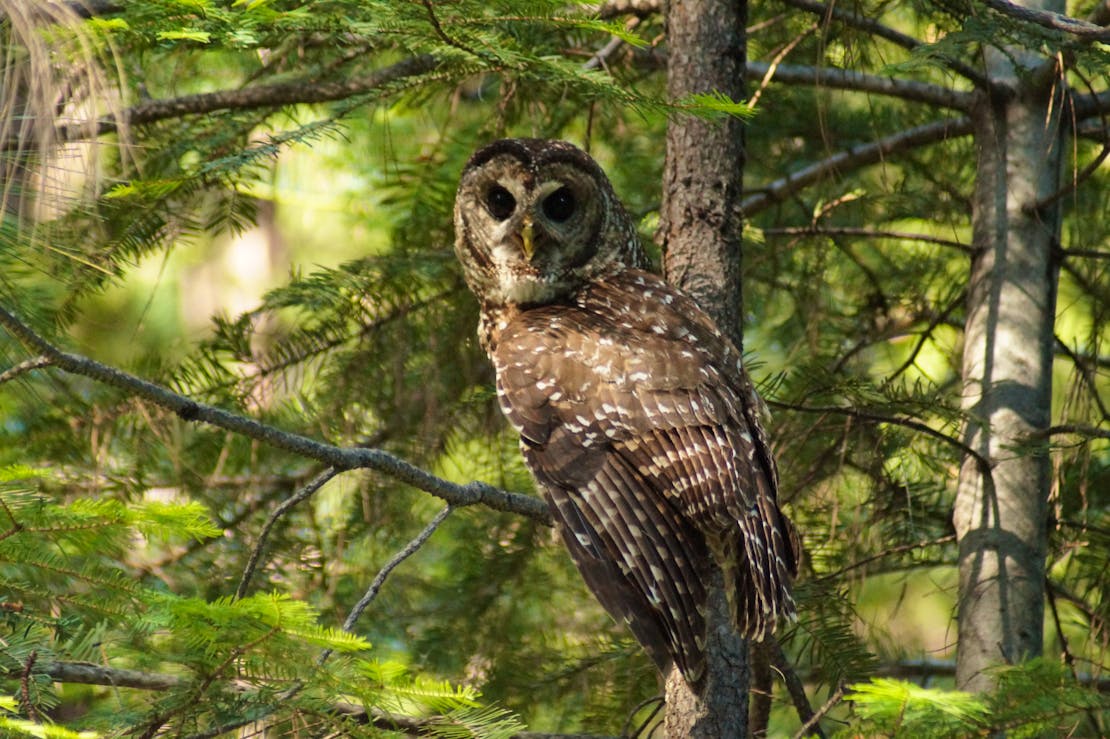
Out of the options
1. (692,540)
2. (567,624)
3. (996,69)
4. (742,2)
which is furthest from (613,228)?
(567,624)

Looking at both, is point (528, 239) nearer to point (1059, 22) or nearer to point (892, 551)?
point (892, 551)

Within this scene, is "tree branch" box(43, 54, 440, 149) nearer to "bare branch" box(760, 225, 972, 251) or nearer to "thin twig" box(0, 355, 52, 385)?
"bare branch" box(760, 225, 972, 251)

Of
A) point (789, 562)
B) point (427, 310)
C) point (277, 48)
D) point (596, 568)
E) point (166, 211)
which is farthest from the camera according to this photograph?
point (427, 310)

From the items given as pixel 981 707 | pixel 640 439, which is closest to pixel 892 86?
pixel 640 439

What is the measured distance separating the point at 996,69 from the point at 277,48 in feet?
7.93

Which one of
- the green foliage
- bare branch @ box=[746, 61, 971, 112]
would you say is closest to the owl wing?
the green foliage

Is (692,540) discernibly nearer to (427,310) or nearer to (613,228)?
(613,228)

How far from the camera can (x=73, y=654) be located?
236 centimetres

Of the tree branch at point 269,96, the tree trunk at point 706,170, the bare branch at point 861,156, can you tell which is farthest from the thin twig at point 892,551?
the tree branch at point 269,96

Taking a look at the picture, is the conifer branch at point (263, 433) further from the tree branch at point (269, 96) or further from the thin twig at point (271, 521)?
the tree branch at point (269, 96)

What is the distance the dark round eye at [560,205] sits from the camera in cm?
384

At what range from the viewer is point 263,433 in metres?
2.30

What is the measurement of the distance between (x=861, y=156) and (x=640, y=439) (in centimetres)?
156

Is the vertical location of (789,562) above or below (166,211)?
below
